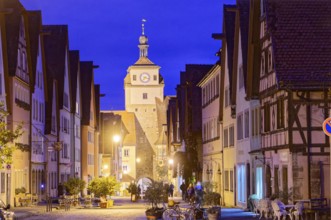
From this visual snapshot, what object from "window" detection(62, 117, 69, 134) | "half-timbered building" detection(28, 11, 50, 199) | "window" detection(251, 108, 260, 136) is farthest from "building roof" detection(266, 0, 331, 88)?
"window" detection(62, 117, 69, 134)

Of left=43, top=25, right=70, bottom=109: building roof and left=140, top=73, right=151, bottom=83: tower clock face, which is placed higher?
left=140, top=73, right=151, bottom=83: tower clock face

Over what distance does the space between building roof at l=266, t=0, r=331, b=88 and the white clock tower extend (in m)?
118

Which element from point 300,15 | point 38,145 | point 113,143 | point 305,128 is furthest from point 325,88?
point 113,143

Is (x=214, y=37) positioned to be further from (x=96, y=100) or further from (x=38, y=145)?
(x=96, y=100)

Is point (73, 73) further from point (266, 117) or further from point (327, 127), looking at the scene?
point (327, 127)

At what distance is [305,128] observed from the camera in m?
35.5

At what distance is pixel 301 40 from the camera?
36500mm

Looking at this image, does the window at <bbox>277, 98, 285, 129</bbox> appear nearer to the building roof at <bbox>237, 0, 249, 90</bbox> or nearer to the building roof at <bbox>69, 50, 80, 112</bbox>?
the building roof at <bbox>237, 0, 249, 90</bbox>

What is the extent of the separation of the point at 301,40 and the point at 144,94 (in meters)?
146

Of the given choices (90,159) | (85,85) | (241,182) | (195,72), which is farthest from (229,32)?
(90,159)

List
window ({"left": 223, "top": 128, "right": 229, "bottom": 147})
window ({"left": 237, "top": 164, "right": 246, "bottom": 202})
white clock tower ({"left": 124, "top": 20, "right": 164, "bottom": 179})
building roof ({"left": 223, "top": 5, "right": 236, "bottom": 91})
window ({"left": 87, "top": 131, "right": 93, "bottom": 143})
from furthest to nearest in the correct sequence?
white clock tower ({"left": 124, "top": 20, "right": 164, "bottom": 179}) < window ({"left": 87, "top": 131, "right": 93, "bottom": 143}) < window ({"left": 223, "top": 128, "right": 229, "bottom": 147}) < building roof ({"left": 223, "top": 5, "right": 236, "bottom": 91}) < window ({"left": 237, "top": 164, "right": 246, "bottom": 202})

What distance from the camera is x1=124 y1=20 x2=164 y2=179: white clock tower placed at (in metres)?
158

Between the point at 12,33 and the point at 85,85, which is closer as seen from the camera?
the point at 12,33

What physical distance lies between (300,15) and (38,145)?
31.6 m
